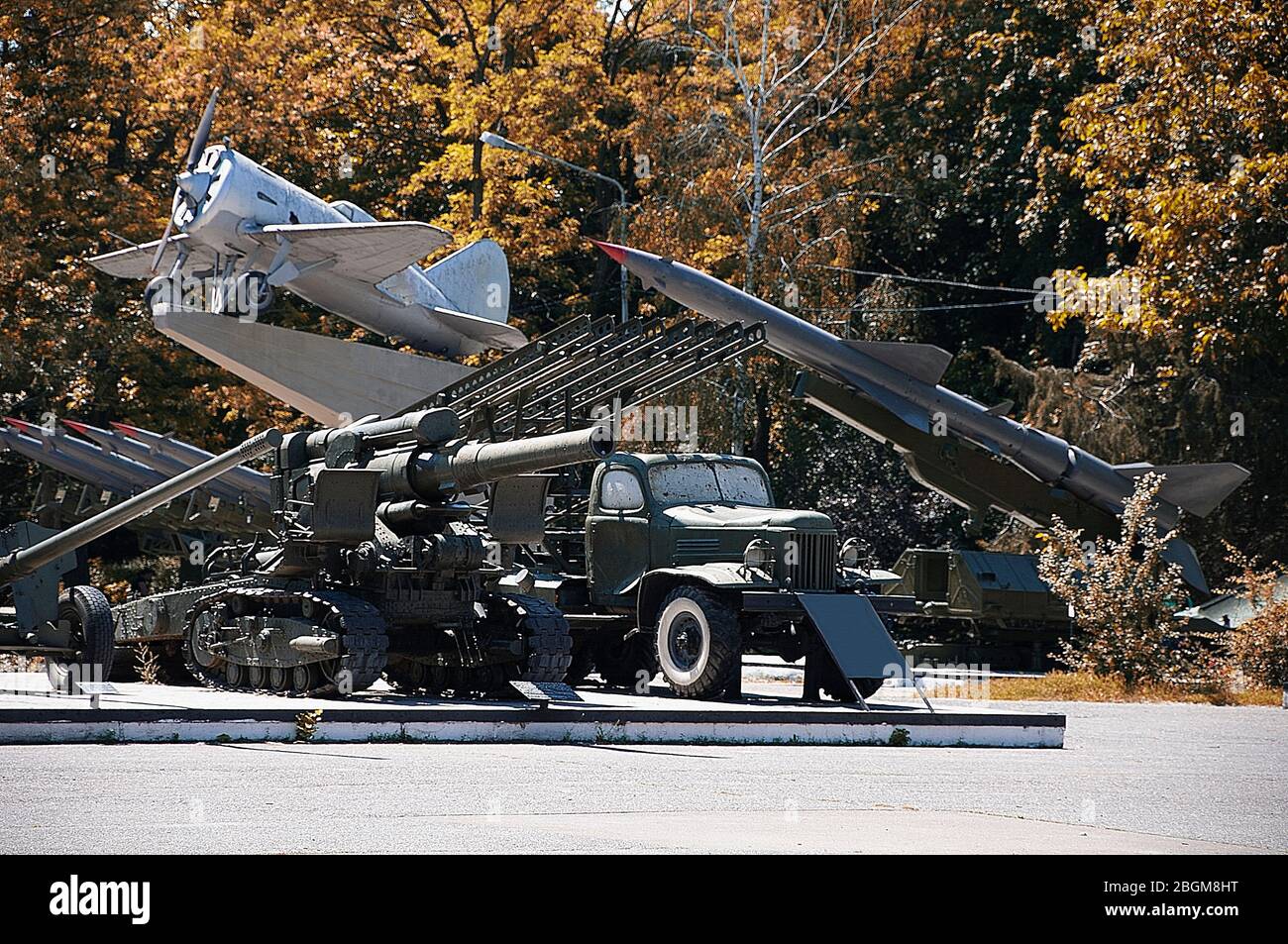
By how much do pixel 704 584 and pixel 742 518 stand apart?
1180mm

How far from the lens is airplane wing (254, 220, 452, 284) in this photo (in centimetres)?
2348

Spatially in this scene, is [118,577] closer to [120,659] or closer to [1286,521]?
[120,659]

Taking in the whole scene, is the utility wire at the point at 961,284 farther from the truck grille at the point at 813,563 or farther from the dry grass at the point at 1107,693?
the truck grille at the point at 813,563

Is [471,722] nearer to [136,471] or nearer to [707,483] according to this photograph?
[707,483]

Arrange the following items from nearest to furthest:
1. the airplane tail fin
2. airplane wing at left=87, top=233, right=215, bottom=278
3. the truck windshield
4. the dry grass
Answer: the truck windshield
the dry grass
airplane wing at left=87, top=233, right=215, bottom=278
the airplane tail fin

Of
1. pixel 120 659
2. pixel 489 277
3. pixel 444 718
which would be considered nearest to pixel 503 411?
pixel 120 659

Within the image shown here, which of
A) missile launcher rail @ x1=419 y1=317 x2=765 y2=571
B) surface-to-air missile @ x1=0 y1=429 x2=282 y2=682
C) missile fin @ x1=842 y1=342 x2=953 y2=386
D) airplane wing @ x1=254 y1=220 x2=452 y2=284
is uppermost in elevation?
airplane wing @ x1=254 y1=220 x2=452 y2=284

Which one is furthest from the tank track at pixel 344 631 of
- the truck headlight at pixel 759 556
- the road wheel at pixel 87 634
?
the truck headlight at pixel 759 556

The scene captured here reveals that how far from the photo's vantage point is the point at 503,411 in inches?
695

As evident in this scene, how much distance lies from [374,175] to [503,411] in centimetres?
2181

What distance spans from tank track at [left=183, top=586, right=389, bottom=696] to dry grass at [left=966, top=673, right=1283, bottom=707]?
7961mm

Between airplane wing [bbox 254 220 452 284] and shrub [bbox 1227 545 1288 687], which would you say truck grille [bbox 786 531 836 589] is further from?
airplane wing [bbox 254 220 452 284]

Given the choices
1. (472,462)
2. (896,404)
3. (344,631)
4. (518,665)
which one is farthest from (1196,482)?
(344,631)

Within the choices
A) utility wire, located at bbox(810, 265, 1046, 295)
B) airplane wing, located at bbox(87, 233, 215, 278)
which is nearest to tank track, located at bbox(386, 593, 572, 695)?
airplane wing, located at bbox(87, 233, 215, 278)
